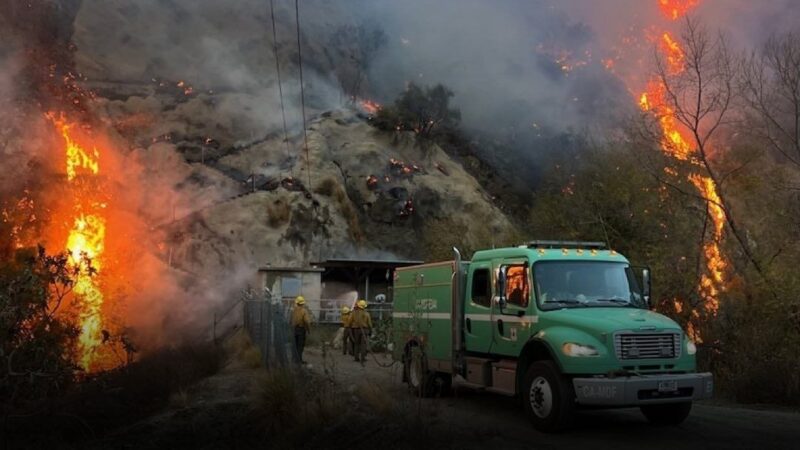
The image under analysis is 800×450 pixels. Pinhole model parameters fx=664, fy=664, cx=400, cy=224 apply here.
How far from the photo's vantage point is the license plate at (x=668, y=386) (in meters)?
8.09

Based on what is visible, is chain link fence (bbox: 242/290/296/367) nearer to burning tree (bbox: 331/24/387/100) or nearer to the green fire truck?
the green fire truck

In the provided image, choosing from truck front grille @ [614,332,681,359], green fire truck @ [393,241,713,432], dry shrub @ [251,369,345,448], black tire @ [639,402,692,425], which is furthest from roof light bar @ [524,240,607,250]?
dry shrub @ [251,369,345,448]

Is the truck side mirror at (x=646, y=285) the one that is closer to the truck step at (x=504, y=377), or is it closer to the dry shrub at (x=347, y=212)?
the truck step at (x=504, y=377)

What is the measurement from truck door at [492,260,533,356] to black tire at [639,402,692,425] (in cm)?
199

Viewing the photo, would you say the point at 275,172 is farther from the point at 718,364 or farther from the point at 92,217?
the point at 718,364

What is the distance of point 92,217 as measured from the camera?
2150 centimetres

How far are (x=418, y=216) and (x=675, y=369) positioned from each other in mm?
42258

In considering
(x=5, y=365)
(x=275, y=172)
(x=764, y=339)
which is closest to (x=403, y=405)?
(x=5, y=365)

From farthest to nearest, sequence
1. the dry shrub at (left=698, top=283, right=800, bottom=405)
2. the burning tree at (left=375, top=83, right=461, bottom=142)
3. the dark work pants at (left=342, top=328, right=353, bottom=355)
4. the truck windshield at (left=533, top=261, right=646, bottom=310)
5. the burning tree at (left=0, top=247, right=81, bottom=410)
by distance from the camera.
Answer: the burning tree at (left=375, top=83, right=461, bottom=142)
the dark work pants at (left=342, top=328, right=353, bottom=355)
the dry shrub at (left=698, top=283, right=800, bottom=405)
the truck windshield at (left=533, top=261, right=646, bottom=310)
the burning tree at (left=0, top=247, right=81, bottom=410)

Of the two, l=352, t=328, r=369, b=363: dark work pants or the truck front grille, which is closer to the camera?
the truck front grille

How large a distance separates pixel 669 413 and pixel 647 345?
4.98ft

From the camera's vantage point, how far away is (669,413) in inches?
361

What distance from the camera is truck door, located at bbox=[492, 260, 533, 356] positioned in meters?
9.35

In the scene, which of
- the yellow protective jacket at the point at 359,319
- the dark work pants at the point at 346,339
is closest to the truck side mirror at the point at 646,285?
the yellow protective jacket at the point at 359,319
